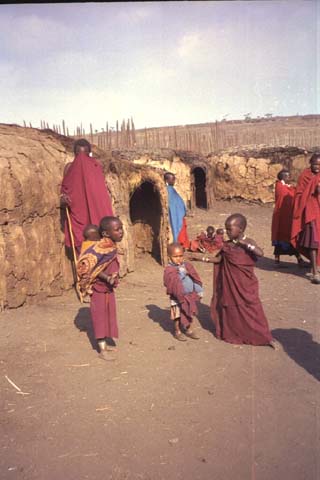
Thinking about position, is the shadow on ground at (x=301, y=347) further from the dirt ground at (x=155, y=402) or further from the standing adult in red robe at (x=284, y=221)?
the standing adult in red robe at (x=284, y=221)

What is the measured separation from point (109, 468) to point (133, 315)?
3.15 metres

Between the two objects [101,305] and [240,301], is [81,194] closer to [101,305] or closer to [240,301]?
[101,305]

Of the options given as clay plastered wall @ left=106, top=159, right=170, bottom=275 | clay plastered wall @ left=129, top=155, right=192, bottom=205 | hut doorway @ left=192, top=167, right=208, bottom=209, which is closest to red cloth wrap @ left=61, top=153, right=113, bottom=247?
clay plastered wall @ left=106, top=159, right=170, bottom=275

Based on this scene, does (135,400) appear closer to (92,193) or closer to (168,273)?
(168,273)

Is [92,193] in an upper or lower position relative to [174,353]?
upper

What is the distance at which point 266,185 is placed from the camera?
16516 mm

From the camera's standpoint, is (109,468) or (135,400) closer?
(109,468)

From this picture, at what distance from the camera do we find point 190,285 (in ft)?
15.5

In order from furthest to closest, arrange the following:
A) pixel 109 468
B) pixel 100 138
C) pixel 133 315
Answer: pixel 100 138 < pixel 133 315 < pixel 109 468

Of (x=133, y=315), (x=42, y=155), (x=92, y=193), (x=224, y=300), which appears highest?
(x=42, y=155)

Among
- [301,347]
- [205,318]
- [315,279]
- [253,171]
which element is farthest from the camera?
[253,171]

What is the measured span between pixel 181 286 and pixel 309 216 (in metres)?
3.55

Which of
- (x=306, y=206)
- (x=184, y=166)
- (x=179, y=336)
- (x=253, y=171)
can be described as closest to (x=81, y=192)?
(x=179, y=336)

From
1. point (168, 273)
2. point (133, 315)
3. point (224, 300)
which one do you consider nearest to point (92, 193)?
point (133, 315)
